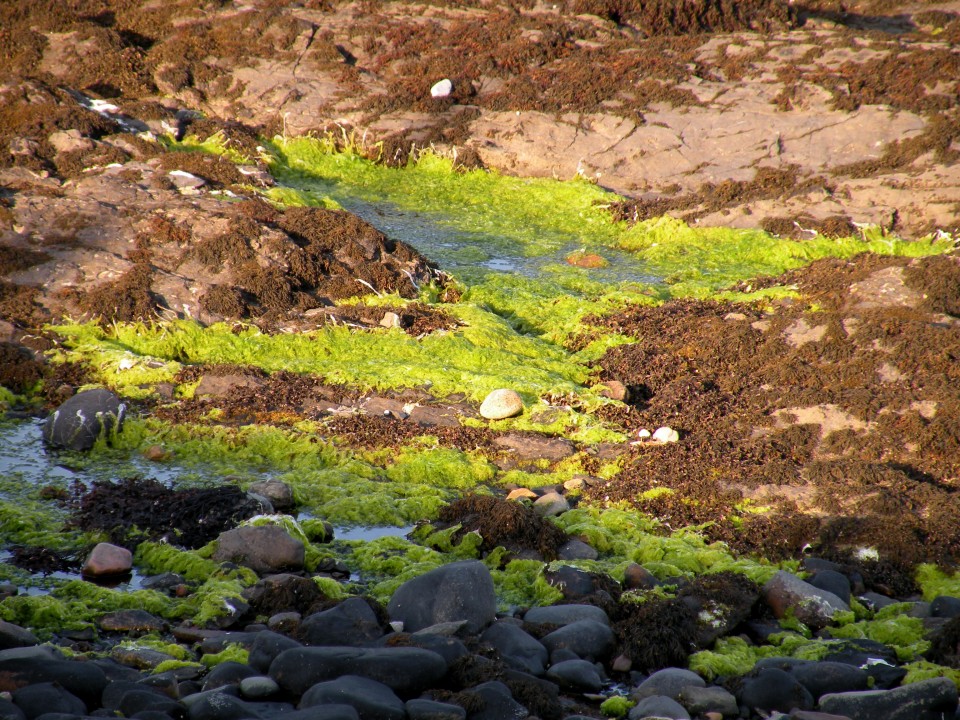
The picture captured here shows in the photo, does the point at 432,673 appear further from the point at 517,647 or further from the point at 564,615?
the point at 564,615

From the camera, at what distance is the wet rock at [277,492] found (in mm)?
7363

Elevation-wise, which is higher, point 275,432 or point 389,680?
point 389,680

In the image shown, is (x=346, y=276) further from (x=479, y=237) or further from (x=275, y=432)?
(x=479, y=237)

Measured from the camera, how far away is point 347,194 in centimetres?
1705

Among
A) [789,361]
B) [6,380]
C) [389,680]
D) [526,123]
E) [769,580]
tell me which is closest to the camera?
[389,680]

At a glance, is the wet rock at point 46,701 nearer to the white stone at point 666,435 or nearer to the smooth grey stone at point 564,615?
the smooth grey stone at point 564,615

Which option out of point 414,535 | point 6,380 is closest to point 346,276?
point 6,380

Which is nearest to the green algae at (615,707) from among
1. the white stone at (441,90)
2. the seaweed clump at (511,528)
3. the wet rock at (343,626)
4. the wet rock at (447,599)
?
the wet rock at (447,599)

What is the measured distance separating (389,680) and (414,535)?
261 centimetres

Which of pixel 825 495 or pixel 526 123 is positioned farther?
pixel 526 123

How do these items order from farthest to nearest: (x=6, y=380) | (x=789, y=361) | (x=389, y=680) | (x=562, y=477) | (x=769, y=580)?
(x=789, y=361), (x=6, y=380), (x=562, y=477), (x=769, y=580), (x=389, y=680)

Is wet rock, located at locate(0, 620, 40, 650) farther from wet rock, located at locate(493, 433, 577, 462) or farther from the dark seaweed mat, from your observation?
wet rock, located at locate(493, 433, 577, 462)

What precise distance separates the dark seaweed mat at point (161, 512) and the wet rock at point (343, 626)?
173cm

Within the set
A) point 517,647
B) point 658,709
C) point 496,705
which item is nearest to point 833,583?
point 658,709
